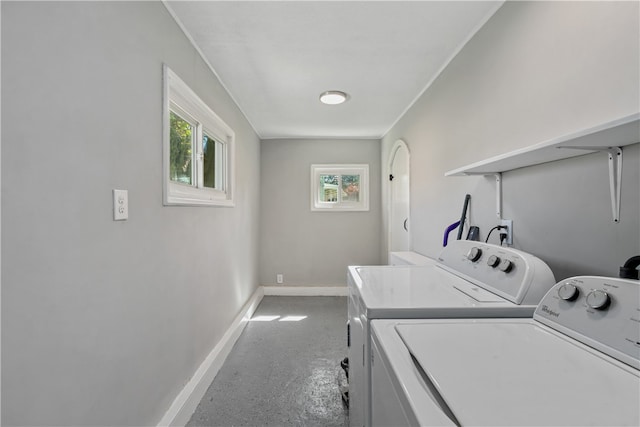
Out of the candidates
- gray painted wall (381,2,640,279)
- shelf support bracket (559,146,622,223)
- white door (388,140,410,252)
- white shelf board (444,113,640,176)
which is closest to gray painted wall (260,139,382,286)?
white door (388,140,410,252)

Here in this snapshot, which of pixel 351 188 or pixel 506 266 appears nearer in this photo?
pixel 506 266

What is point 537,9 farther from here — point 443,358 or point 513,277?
point 443,358

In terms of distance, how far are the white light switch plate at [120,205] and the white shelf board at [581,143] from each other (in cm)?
151

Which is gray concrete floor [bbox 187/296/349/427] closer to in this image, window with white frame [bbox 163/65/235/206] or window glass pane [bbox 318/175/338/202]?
window with white frame [bbox 163/65/235/206]

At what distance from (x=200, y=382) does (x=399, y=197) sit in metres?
2.59

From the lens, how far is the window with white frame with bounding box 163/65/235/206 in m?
1.54

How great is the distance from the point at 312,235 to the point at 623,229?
3463 millimetres

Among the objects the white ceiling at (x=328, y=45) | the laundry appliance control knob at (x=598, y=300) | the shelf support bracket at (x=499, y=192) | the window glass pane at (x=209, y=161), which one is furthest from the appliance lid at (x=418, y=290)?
the window glass pane at (x=209, y=161)

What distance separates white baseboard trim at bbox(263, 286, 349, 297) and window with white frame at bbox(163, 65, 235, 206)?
6.25 feet

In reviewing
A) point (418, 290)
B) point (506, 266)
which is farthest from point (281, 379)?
point (506, 266)

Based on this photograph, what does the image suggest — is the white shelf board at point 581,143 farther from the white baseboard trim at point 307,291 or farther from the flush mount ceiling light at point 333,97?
the white baseboard trim at point 307,291

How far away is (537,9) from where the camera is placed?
48.9 inches

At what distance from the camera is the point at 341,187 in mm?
4270

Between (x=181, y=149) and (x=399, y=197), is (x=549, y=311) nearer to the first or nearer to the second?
(x=181, y=149)
